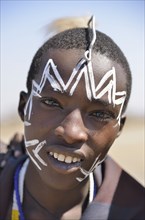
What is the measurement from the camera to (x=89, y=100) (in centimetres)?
271

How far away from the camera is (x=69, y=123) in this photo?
2.64m

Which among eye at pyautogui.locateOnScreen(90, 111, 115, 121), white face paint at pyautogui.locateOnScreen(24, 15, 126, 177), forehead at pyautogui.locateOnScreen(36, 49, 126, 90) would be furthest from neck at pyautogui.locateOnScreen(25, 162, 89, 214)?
forehead at pyautogui.locateOnScreen(36, 49, 126, 90)

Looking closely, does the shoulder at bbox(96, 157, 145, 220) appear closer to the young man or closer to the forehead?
the young man

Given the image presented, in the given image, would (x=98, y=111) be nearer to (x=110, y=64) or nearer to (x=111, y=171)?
(x=110, y=64)

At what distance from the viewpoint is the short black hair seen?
2.81 m

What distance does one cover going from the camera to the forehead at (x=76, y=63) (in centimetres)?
273

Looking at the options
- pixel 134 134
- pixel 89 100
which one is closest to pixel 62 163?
pixel 89 100

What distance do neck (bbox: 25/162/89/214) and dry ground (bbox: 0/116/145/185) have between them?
4.95 metres

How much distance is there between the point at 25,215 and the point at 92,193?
0.41 metres

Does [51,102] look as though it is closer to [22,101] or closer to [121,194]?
[22,101]

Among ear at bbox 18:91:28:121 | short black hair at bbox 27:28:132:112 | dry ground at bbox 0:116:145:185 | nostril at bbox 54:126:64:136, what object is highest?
short black hair at bbox 27:28:132:112

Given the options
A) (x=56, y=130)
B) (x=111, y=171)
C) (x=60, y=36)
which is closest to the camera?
(x=56, y=130)

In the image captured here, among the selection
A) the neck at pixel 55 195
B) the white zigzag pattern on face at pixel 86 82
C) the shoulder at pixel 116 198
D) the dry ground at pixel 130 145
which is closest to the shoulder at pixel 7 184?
the neck at pixel 55 195

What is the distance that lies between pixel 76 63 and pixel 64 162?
0.51 meters
